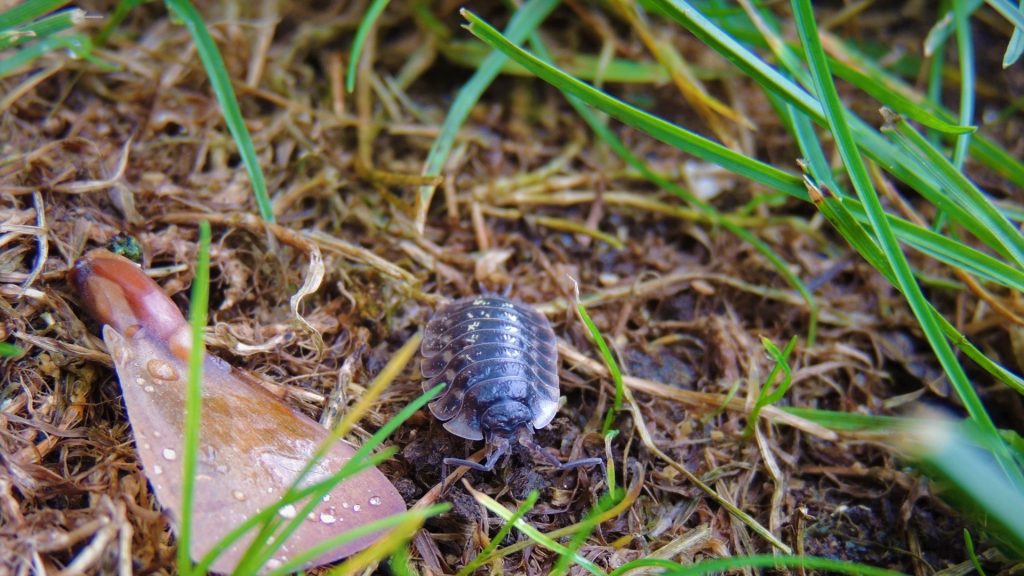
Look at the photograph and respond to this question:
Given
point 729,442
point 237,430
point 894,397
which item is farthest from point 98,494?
point 894,397

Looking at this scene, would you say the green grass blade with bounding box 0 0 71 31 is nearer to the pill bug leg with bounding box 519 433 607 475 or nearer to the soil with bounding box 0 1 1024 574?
the soil with bounding box 0 1 1024 574

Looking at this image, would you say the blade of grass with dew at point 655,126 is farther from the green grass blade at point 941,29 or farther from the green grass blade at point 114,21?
the green grass blade at point 114,21

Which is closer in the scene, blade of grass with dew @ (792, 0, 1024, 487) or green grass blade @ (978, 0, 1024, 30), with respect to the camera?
blade of grass with dew @ (792, 0, 1024, 487)

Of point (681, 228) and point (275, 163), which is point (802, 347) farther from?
point (275, 163)

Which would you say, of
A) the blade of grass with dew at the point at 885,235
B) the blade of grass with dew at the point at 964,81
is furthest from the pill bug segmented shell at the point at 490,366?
the blade of grass with dew at the point at 964,81

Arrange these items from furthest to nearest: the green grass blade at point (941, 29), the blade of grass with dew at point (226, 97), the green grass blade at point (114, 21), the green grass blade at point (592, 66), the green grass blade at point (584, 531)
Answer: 1. the green grass blade at point (592, 66)
2. the green grass blade at point (941, 29)
3. the green grass blade at point (114, 21)
4. the blade of grass with dew at point (226, 97)
5. the green grass blade at point (584, 531)

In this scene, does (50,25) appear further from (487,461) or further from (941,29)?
(941,29)

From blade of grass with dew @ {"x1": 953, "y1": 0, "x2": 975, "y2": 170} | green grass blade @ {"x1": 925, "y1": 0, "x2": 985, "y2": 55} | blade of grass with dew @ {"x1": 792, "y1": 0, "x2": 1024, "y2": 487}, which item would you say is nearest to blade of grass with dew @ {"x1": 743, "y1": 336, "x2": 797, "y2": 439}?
blade of grass with dew @ {"x1": 792, "y1": 0, "x2": 1024, "y2": 487}

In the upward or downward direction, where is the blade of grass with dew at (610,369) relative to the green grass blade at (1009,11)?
downward
